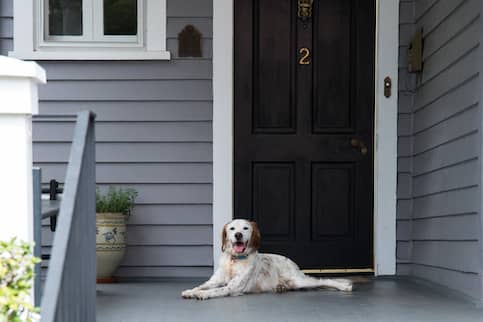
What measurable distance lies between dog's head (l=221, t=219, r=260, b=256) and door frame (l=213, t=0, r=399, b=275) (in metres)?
0.61

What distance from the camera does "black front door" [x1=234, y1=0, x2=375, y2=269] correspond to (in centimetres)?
567

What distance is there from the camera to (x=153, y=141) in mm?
5594

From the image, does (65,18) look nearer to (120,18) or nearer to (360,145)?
(120,18)

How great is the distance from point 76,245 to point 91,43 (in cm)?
326

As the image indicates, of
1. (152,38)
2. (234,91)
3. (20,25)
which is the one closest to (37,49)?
(20,25)

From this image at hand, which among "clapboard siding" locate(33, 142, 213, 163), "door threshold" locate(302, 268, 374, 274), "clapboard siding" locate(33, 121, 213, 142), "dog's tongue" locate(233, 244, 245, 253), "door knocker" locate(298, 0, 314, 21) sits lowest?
"door threshold" locate(302, 268, 374, 274)

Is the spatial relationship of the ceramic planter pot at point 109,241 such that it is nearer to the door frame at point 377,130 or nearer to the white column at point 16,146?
the door frame at point 377,130

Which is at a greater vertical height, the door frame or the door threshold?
the door frame

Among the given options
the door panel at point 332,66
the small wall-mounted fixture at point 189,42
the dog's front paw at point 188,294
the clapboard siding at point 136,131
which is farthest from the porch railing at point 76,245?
the door panel at point 332,66

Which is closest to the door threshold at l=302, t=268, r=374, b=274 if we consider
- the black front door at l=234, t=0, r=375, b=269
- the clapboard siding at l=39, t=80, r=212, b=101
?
the black front door at l=234, t=0, r=375, b=269

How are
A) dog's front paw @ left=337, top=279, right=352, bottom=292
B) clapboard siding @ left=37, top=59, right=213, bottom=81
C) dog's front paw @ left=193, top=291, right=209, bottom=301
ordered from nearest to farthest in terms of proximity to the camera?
dog's front paw @ left=193, top=291, right=209, bottom=301 < dog's front paw @ left=337, top=279, right=352, bottom=292 < clapboard siding @ left=37, top=59, right=213, bottom=81

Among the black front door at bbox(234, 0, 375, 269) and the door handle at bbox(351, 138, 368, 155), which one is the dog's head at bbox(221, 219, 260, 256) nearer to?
the black front door at bbox(234, 0, 375, 269)

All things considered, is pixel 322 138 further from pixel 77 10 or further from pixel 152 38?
pixel 77 10

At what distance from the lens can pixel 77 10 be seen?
18.4 feet
